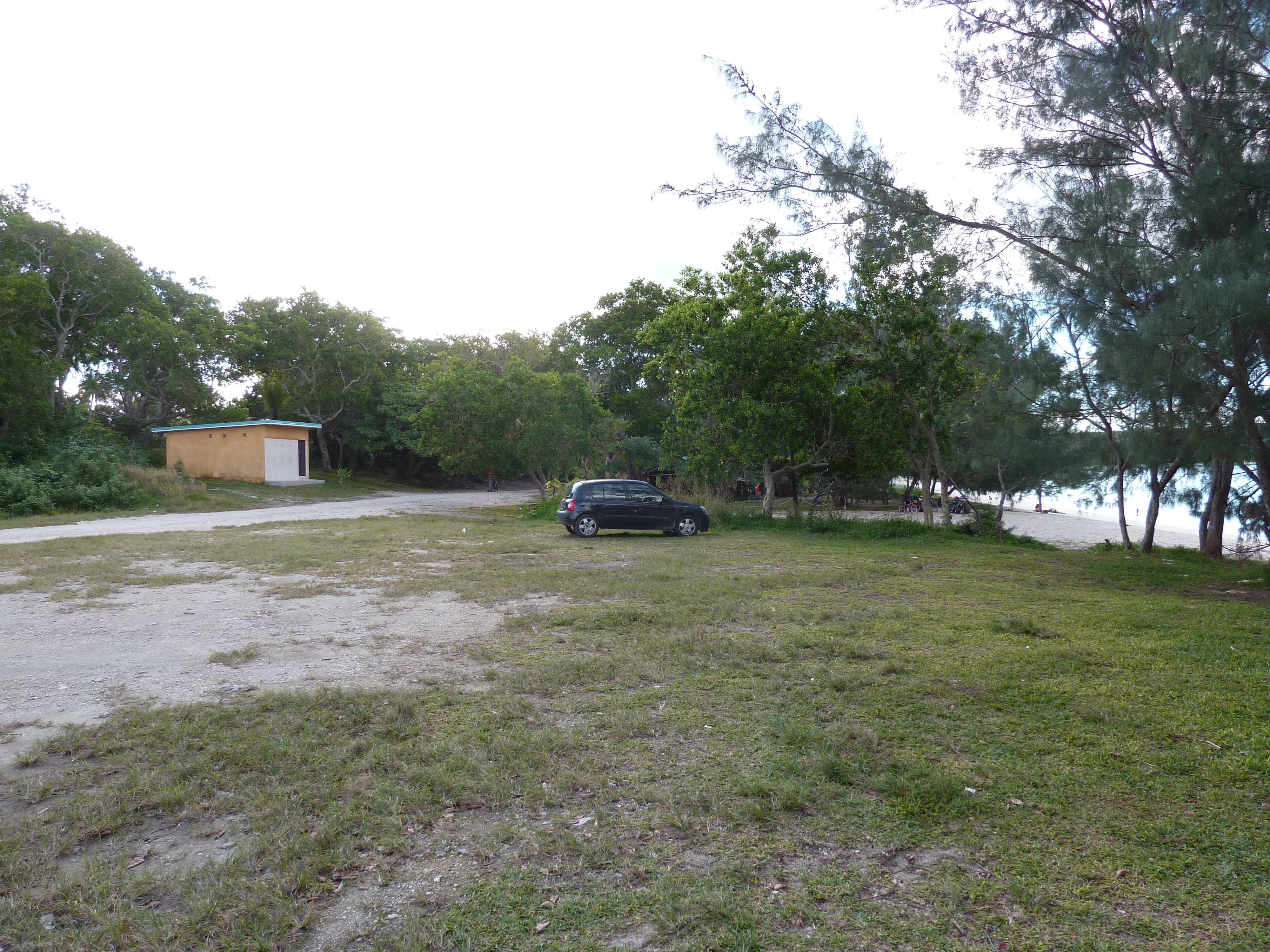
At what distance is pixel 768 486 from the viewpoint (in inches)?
763

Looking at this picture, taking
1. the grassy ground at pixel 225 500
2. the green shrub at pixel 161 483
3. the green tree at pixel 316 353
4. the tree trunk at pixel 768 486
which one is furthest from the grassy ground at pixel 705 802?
the green tree at pixel 316 353

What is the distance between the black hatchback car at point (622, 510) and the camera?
15.9 m

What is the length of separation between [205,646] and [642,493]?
11.2 metres

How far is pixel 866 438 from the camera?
59.3ft

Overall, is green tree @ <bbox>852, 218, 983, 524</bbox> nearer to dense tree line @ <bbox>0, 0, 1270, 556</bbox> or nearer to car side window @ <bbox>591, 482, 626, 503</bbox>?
dense tree line @ <bbox>0, 0, 1270, 556</bbox>

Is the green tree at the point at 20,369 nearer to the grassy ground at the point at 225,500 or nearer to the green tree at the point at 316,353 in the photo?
the grassy ground at the point at 225,500

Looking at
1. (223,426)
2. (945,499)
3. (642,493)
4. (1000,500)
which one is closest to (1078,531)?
(945,499)

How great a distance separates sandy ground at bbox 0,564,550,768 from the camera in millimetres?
4523

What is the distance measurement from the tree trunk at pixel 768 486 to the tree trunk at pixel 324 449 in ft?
98.9

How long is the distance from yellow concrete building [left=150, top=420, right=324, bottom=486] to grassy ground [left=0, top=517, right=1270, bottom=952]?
30273mm

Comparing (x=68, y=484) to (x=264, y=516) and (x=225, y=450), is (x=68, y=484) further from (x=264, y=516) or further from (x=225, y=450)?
(x=225, y=450)

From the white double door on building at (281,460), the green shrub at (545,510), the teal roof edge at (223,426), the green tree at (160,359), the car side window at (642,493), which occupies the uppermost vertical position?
the green tree at (160,359)

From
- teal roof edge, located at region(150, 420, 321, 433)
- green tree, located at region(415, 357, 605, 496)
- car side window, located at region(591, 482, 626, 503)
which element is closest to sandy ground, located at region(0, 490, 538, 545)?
green tree, located at region(415, 357, 605, 496)

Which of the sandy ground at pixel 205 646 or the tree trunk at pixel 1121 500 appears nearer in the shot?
the sandy ground at pixel 205 646
